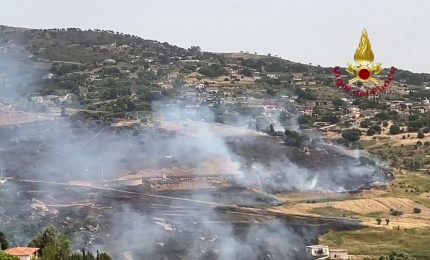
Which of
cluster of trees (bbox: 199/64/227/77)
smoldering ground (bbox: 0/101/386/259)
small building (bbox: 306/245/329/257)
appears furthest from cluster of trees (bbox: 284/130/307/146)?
cluster of trees (bbox: 199/64/227/77)

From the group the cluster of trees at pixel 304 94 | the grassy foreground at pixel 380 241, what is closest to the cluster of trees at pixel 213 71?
the cluster of trees at pixel 304 94

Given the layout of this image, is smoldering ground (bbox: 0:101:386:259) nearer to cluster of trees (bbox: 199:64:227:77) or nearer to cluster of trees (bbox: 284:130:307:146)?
cluster of trees (bbox: 284:130:307:146)

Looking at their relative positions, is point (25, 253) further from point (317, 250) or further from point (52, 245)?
point (317, 250)

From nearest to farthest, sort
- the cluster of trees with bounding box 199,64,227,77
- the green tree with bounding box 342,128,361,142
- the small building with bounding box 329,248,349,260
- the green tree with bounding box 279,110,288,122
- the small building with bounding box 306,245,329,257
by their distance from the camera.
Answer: the small building with bounding box 329,248,349,260 < the small building with bounding box 306,245,329,257 < the green tree with bounding box 342,128,361,142 < the green tree with bounding box 279,110,288,122 < the cluster of trees with bounding box 199,64,227,77

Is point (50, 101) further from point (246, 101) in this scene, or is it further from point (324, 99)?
point (324, 99)

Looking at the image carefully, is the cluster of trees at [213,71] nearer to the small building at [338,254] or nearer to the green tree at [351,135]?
the green tree at [351,135]

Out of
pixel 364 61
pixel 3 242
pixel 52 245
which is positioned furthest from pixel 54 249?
pixel 364 61

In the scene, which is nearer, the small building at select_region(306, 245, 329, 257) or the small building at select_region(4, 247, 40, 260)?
the small building at select_region(4, 247, 40, 260)
